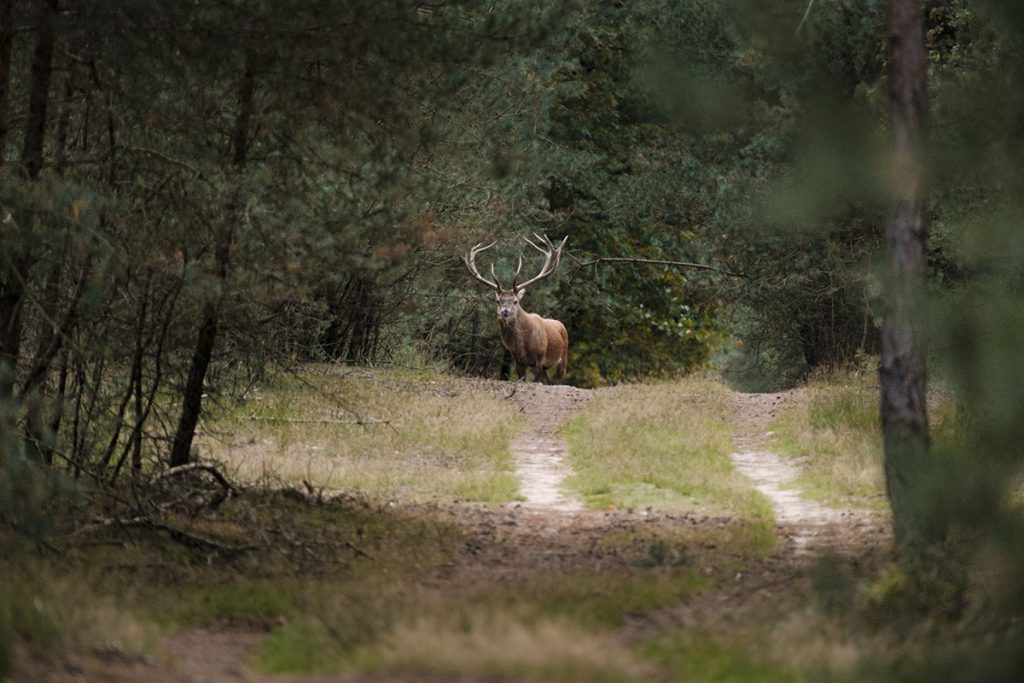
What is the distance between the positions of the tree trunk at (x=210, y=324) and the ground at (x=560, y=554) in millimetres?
2358

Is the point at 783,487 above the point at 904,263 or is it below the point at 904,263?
below

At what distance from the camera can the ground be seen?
680 centimetres

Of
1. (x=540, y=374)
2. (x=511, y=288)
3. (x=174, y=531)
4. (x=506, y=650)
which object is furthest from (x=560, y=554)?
(x=540, y=374)

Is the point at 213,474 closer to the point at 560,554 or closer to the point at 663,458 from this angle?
the point at 560,554

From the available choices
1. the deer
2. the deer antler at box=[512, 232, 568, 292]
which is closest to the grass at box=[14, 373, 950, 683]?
the deer

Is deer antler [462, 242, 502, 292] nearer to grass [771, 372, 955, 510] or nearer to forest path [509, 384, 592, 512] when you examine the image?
forest path [509, 384, 592, 512]

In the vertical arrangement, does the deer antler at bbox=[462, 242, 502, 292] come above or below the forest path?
above

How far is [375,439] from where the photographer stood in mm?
16641

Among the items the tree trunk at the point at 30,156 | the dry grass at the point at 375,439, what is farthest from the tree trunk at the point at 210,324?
the tree trunk at the point at 30,156

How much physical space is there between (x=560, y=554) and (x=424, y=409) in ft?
29.6

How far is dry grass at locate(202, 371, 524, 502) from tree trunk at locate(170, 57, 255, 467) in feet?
1.11

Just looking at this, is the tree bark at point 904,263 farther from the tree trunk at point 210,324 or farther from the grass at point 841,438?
the tree trunk at point 210,324

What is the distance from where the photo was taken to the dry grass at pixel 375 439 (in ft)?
44.4

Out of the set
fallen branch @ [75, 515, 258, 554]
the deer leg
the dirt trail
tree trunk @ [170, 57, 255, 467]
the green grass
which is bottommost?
the deer leg
